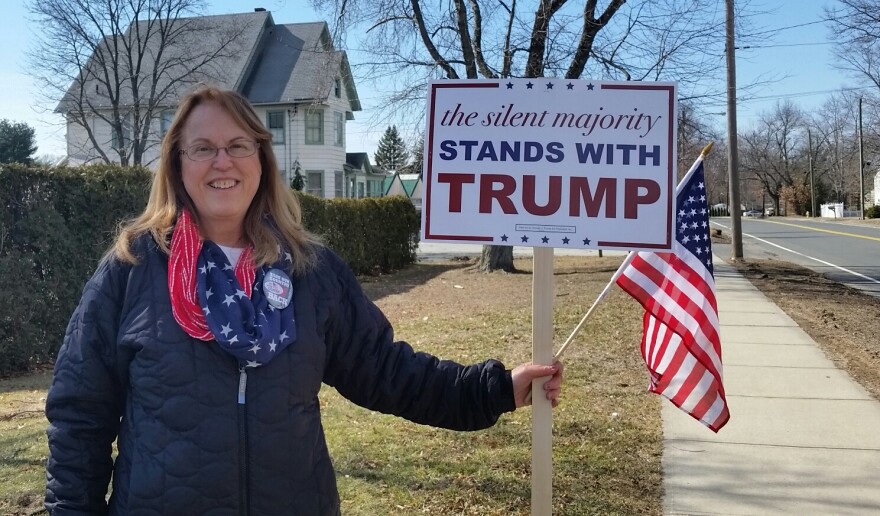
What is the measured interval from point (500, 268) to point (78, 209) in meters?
9.88

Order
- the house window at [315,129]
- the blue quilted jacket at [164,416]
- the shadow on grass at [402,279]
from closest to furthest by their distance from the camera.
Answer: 1. the blue quilted jacket at [164,416]
2. the shadow on grass at [402,279]
3. the house window at [315,129]

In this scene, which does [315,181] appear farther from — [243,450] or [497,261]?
[243,450]

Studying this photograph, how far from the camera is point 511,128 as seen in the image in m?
2.47

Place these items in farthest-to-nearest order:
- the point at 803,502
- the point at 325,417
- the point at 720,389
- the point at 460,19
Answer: the point at 460,19 < the point at 325,417 < the point at 803,502 < the point at 720,389

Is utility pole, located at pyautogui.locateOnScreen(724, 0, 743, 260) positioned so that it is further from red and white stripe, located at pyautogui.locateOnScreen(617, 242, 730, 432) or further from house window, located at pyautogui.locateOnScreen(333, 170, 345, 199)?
house window, located at pyautogui.locateOnScreen(333, 170, 345, 199)

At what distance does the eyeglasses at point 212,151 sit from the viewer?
1.97 meters

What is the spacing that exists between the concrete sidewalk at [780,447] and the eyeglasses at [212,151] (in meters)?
2.88

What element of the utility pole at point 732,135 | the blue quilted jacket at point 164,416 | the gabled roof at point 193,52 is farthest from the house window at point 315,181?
the blue quilted jacket at point 164,416

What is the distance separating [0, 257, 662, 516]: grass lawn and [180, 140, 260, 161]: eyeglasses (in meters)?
2.25

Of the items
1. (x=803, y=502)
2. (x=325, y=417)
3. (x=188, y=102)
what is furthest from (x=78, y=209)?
(x=803, y=502)

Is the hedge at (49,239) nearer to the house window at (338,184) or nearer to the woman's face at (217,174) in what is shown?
the woman's face at (217,174)

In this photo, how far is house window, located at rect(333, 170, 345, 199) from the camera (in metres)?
30.3

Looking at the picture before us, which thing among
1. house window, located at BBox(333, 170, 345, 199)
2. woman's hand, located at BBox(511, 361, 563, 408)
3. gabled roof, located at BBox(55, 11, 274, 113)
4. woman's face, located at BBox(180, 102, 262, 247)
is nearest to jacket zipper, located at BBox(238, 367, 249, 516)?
woman's face, located at BBox(180, 102, 262, 247)

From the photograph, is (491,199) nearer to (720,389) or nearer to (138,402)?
(138,402)
